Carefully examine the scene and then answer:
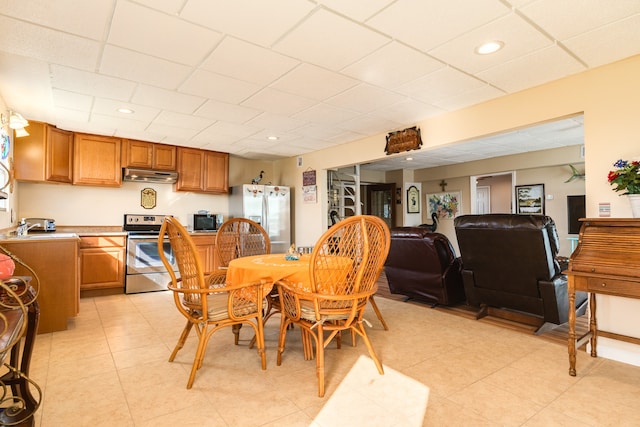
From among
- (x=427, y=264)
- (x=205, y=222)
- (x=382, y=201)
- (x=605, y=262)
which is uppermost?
(x=382, y=201)

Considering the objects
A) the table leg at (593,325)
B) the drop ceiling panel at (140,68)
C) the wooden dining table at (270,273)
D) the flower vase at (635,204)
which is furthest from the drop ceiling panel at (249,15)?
the table leg at (593,325)

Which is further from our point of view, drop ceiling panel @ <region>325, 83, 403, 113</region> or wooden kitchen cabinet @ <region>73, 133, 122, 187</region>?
wooden kitchen cabinet @ <region>73, 133, 122, 187</region>

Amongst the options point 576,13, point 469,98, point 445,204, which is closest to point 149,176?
point 469,98

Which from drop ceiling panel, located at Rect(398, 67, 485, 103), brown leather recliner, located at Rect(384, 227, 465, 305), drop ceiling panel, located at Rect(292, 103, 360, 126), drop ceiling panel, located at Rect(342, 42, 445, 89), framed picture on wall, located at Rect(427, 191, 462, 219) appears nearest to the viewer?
drop ceiling panel, located at Rect(342, 42, 445, 89)

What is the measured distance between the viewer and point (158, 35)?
2.25 m

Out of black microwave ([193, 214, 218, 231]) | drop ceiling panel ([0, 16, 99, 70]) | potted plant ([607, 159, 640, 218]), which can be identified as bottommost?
black microwave ([193, 214, 218, 231])

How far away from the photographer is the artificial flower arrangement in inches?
94.7

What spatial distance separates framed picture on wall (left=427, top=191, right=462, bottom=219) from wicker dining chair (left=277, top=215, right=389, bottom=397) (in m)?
6.24

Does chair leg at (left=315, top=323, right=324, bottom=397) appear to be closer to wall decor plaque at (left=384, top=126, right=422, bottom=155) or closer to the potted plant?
the potted plant

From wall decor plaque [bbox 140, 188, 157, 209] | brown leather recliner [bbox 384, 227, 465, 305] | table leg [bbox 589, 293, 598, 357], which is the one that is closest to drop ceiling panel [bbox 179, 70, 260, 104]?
brown leather recliner [bbox 384, 227, 465, 305]

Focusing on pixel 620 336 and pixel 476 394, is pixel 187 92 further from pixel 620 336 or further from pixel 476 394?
pixel 620 336

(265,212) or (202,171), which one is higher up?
(202,171)

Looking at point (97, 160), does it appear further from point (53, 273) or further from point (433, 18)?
point (433, 18)

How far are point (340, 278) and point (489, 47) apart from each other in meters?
1.97
